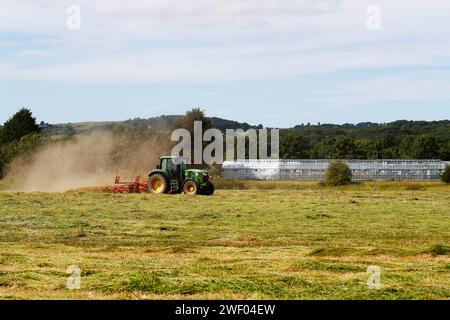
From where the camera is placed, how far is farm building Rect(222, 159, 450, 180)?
70875 millimetres

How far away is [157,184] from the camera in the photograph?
40094 millimetres

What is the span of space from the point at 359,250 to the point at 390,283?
4.74 m

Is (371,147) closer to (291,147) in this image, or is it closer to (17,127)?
(291,147)

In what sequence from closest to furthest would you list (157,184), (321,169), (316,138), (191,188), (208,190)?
1. (191,188)
2. (208,190)
3. (157,184)
4. (321,169)
5. (316,138)

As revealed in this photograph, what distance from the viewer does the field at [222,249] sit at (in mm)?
11891

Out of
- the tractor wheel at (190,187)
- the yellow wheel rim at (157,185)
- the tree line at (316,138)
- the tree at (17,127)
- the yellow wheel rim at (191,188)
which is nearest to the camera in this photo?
the tractor wheel at (190,187)

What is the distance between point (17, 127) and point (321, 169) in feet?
105

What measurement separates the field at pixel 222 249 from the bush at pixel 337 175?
88.6ft

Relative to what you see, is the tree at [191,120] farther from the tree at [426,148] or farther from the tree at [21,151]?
the tree at [426,148]

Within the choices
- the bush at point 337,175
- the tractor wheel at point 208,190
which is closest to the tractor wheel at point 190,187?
the tractor wheel at point 208,190

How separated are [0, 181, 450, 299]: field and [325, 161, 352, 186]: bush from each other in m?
27.0

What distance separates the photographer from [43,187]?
2099 inches

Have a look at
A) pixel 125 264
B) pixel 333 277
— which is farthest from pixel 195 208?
pixel 333 277

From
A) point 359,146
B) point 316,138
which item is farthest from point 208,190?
point 316,138
